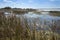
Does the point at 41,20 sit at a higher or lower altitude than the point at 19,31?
higher

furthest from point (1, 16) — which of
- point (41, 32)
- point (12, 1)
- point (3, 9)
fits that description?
point (41, 32)

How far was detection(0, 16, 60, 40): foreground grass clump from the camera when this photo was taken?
2094 millimetres

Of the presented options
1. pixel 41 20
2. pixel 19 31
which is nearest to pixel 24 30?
pixel 19 31

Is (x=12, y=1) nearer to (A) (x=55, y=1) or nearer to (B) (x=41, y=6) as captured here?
(B) (x=41, y=6)

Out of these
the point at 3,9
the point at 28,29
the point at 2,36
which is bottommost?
the point at 2,36

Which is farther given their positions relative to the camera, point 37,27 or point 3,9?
point 3,9

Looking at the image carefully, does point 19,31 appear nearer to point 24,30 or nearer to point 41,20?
point 24,30

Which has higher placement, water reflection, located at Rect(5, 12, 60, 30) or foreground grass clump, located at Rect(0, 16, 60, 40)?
water reflection, located at Rect(5, 12, 60, 30)

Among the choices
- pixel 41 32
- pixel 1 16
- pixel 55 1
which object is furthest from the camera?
pixel 1 16

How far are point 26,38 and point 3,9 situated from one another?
0.59 m

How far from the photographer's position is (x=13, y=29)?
227 centimetres

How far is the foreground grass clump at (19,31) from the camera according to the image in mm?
2094

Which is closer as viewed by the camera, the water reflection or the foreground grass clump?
the foreground grass clump

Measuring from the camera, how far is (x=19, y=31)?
7.25 ft
